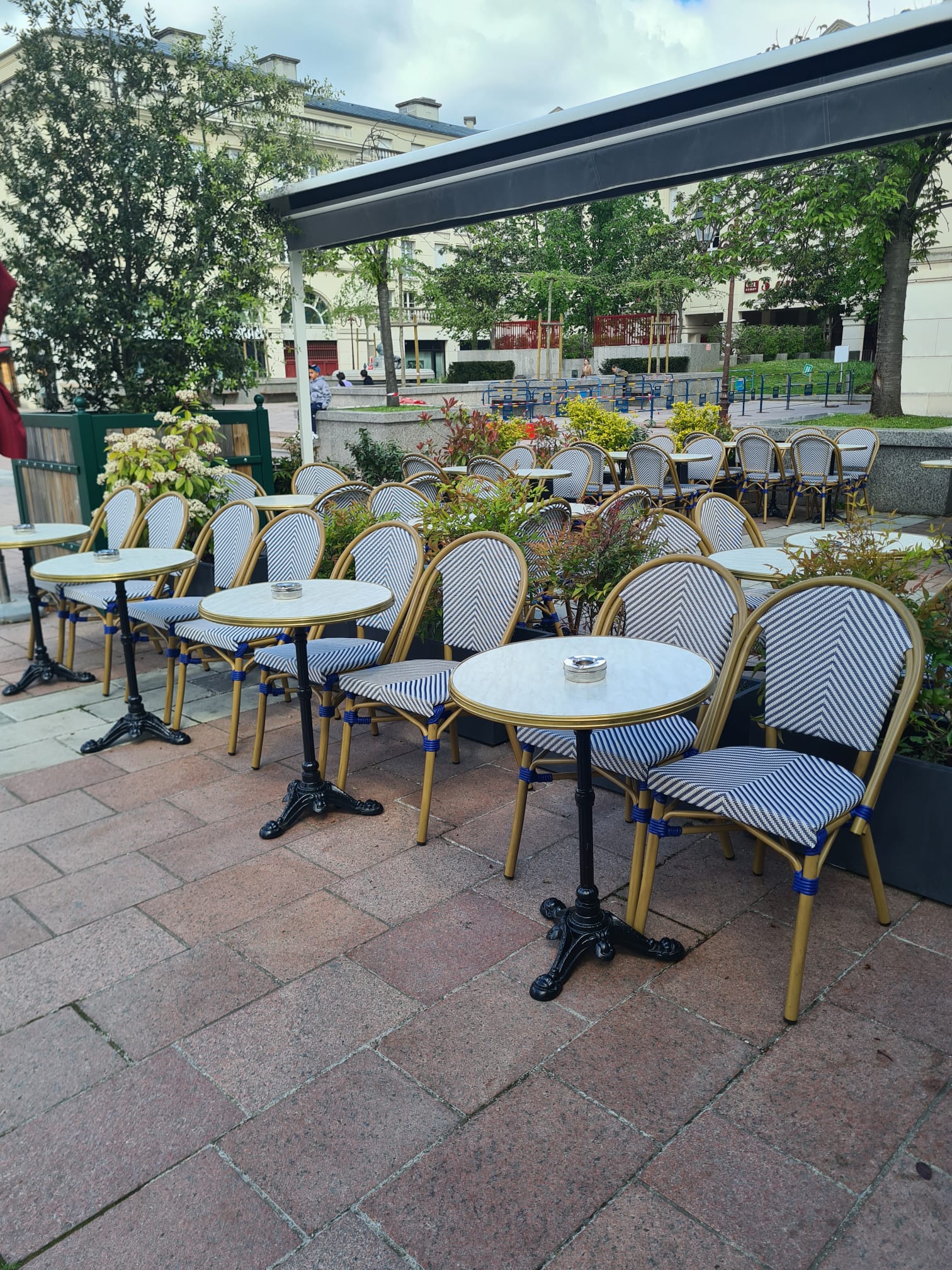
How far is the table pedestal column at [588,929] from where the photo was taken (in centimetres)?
258

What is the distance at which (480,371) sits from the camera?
3192cm

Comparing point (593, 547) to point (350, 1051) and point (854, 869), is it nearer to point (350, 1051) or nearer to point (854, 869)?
point (854, 869)

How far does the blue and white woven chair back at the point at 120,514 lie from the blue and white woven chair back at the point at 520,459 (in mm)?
3756

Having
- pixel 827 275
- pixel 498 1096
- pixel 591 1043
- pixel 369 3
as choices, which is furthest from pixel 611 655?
pixel 827 275

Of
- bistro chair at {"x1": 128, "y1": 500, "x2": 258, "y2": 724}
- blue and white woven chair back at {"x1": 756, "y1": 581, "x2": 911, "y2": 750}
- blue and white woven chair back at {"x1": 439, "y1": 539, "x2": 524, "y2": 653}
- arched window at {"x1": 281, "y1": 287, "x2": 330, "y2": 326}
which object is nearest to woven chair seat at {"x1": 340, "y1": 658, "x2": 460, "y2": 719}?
blue and white woven chair back at {"x1": 439, "y1": 539, "x2": 524, "y2": 653}

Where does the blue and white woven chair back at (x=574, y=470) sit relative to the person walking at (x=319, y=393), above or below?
below

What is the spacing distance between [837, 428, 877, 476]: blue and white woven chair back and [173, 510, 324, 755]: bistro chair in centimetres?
692

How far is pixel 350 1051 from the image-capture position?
232 cm

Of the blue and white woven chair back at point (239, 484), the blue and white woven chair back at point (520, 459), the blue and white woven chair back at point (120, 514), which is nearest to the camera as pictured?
the blue and white woven chair back at point (120, 514)

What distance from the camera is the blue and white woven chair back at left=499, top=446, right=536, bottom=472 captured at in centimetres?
868

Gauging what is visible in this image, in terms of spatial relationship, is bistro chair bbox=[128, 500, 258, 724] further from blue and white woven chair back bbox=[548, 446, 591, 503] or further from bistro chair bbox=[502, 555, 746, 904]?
blue and white woven chair back bbox=[548, 446, 591, 503]

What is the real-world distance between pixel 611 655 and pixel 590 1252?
60.6 inches

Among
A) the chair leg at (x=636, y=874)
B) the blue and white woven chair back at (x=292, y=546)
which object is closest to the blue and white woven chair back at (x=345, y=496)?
the blue and white woven chair back at (x=292, y=546)

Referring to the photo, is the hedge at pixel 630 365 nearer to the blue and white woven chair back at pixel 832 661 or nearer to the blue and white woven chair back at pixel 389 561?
the blue and white woven chair back at pixel 389 561
